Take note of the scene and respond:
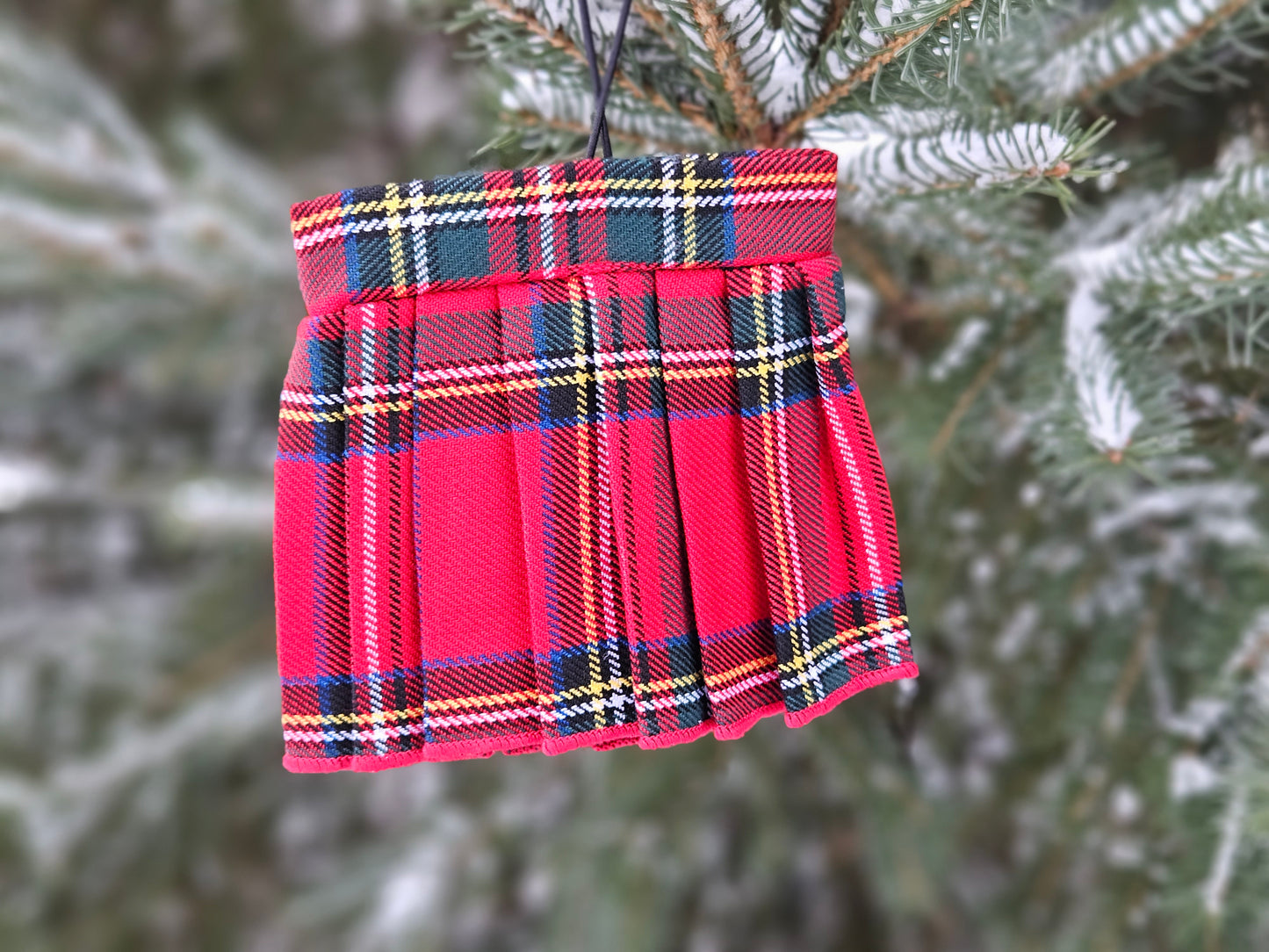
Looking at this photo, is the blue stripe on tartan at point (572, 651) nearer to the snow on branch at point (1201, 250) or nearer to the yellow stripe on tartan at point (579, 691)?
the yellow stripe on tartan at point (579, 691)

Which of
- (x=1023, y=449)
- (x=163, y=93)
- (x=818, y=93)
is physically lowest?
(x=1023, y=449)

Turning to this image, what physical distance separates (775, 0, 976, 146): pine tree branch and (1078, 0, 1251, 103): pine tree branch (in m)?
0.19

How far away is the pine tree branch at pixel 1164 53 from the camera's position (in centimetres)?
39

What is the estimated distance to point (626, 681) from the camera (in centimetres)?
35

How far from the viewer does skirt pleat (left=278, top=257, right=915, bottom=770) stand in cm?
34

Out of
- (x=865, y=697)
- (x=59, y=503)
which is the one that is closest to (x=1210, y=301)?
(x=865, y=697)

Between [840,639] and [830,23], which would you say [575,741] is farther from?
[830,23]

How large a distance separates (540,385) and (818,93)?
0.18 m

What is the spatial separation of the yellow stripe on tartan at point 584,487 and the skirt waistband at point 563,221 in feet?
0.05

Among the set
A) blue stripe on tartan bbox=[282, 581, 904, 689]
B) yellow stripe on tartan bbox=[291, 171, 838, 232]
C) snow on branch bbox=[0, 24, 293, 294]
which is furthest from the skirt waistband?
snow on branch bbox=[0, 24, 293, 294]

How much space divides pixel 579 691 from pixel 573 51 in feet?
0.96

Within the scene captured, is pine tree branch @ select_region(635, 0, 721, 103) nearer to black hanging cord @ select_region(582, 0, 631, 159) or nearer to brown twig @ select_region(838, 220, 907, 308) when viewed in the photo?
black hanging cord @ select_region(582, 0, 631, 159)

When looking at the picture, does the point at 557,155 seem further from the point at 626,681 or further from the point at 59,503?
the point at 59,503

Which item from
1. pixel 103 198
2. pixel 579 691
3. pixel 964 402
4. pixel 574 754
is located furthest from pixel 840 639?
pixel 103 198
